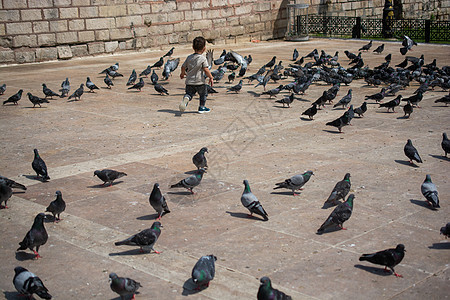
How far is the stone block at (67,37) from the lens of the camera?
70.1ft

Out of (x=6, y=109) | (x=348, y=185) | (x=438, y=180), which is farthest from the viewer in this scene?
(x=6, y=109)

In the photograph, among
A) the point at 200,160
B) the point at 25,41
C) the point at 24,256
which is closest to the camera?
the point at 24,256

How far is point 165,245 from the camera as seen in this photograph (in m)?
6.39

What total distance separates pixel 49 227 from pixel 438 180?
5.48m

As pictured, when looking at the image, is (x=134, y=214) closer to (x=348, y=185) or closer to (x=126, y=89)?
(x=348, y=185)

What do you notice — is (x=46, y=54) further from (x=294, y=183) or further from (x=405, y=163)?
(x=294, y=183)

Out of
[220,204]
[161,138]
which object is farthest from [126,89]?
[220,204]

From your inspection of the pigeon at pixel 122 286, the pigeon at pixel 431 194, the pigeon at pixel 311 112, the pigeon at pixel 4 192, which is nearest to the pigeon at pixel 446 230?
the pigeon at pixel 431 194

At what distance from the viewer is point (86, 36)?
22.1 m

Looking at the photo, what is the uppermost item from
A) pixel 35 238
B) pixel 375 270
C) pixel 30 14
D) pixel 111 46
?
pixel 30 14

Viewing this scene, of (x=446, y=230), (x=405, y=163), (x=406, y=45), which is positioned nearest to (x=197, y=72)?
(x=405, y=163)

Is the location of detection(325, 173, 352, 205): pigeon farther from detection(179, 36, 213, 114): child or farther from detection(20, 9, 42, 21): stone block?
detection(20, 9, 42, 21): stone block

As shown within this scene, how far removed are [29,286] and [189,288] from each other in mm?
1438

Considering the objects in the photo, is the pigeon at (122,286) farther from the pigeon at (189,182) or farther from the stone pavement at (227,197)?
the pigeon at (189,182)
